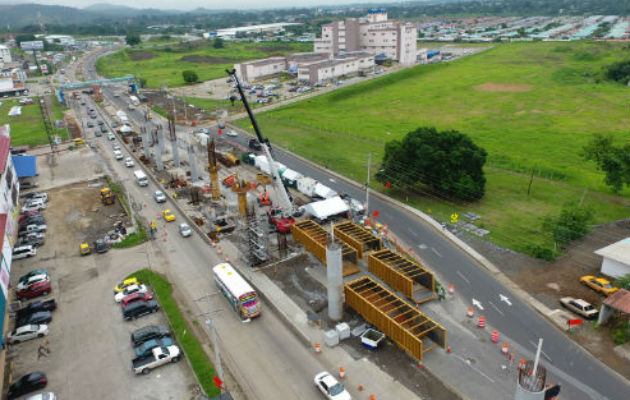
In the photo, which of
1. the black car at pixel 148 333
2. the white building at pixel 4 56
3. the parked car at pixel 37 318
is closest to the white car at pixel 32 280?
the parked car at pixel 37 318

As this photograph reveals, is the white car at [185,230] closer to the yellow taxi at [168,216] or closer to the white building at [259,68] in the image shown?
the yellow taxi at [168,216]

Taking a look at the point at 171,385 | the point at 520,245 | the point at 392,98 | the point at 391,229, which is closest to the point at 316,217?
the point at 391,229

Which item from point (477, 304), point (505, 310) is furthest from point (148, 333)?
point (505, 310)

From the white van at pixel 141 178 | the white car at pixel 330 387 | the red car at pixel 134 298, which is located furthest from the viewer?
the white van at pixel 141 178

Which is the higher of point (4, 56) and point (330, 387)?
point (4, 56)

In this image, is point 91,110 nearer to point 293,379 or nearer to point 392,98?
point 392,98

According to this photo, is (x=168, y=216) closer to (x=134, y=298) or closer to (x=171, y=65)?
(x=134, y=298)
